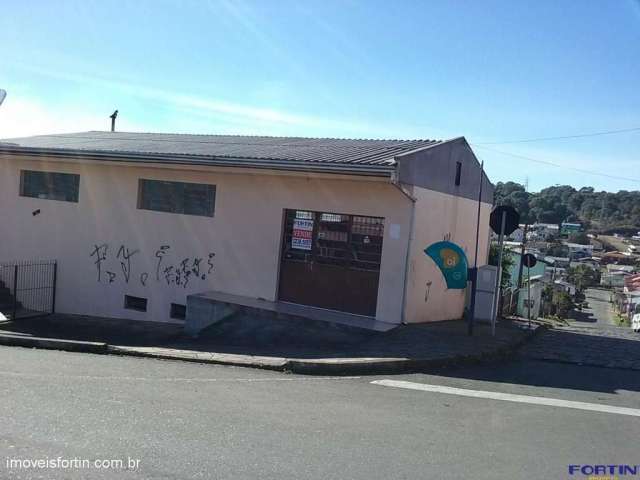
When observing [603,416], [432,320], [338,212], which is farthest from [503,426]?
[432,320]

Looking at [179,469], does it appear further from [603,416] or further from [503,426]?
[603,416]

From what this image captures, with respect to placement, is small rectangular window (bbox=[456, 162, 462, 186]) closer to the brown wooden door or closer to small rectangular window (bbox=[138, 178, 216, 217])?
the brown wooden door

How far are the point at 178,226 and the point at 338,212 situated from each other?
4.03 metres

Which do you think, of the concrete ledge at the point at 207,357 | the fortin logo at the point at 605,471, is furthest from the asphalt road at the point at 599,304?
the fortin logo at the point at 605,471

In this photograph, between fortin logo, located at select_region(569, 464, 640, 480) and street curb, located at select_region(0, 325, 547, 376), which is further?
street curb, located at select_region(0, 325, 547, 376)

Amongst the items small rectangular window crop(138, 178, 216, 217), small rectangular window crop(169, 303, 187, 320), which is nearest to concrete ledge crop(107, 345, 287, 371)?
small rectangular window crop(169, 303, 187, 320)

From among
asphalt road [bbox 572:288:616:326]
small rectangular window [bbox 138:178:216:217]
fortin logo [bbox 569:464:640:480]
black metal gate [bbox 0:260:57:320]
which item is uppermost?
small rectangular window [bbox 138:178:216:217]

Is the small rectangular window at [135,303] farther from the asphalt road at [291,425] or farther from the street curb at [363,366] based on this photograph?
the street curb at [363,366]

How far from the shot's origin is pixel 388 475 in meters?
4.14

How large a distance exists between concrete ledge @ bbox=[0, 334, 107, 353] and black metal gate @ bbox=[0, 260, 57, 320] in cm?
510

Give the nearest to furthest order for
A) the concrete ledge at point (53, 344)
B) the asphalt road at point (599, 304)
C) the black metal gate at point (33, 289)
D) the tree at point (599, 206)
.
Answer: the concrete ledge at point (53, 344) < the black metal gate at point (33, 289) < the asphalt road at point (599, 304) < the tree at point (599, 206)

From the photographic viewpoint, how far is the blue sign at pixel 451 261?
10.9m

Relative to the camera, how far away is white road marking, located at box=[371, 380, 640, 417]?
6.44 m

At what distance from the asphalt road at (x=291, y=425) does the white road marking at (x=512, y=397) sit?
104mm
